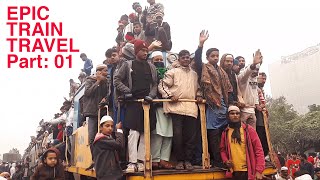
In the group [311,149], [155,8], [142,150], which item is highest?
[155,8]

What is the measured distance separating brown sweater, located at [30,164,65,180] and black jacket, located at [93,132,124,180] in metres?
0.55

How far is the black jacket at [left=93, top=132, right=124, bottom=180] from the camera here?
4211 mm

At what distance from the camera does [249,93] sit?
18.8ft

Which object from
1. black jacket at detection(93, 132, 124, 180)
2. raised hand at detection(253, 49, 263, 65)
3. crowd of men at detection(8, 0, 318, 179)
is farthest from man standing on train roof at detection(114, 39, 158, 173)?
raised hand at detection(253, 49, 263, 65)

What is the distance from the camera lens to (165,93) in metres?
4.83

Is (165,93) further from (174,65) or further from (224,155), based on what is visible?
(224,155)

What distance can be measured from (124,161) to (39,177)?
42.3 inches

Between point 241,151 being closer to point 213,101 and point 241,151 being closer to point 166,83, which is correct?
point 213,101

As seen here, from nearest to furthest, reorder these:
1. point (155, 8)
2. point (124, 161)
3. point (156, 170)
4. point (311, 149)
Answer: point (156, 170) < point (124, 161) < point (155, 8) < point (311, 149)

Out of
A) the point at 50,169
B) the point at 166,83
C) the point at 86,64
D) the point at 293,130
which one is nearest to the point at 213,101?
the point at 166,83

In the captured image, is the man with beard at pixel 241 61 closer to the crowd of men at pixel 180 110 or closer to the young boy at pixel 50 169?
the crowd of men at pixel 180 110

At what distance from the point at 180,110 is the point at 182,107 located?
0.06 m

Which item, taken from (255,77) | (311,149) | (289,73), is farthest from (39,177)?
(289,73)

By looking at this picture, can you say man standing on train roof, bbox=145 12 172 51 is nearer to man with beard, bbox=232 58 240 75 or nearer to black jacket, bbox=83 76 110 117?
man with beard, bbox=232 58 240 75
